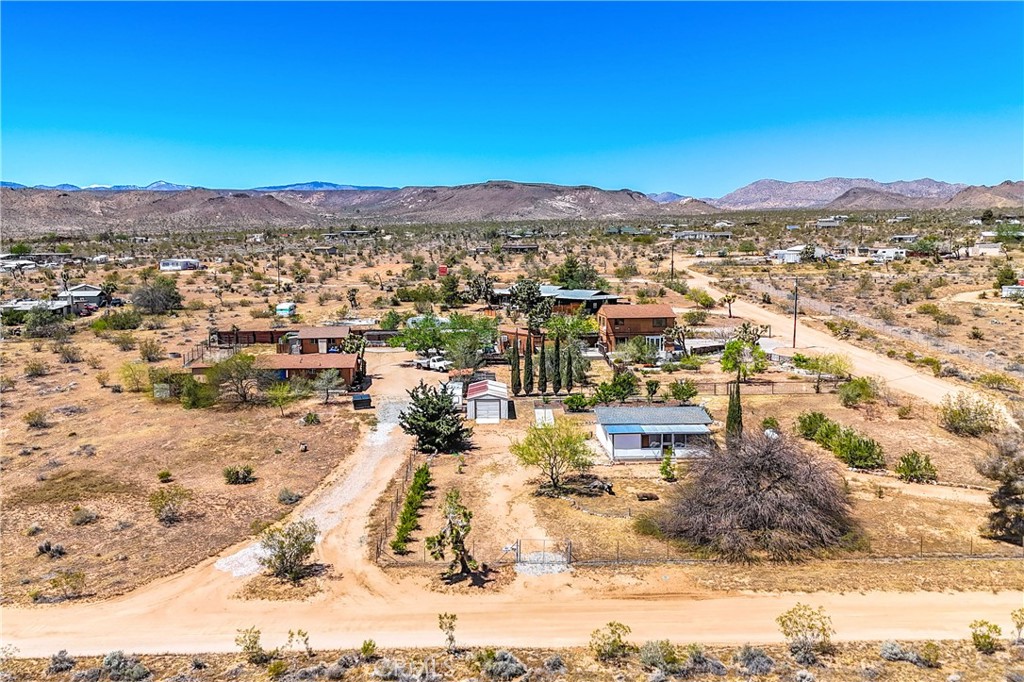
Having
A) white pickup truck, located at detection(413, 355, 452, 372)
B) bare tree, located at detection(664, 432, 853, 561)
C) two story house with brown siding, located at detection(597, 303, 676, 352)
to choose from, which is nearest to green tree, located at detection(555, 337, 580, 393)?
white pickup truck, located at detection(413, 355, 452, 372)

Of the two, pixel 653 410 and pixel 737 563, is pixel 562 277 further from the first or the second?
pixel 737 563

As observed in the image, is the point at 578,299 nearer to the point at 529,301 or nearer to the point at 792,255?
the point at 529,301

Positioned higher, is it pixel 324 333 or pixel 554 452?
pixel 324 333

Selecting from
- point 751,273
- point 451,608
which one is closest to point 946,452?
point 451,608

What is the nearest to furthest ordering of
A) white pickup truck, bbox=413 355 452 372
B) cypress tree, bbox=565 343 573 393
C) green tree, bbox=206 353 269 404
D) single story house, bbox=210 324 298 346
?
green tree, bbox=206 353 269 404 < cypress tree, bbox=565 343 573 393 < white pickup truck, bbox=413 355 452 372 < single story house, bbox=210 324 298 346

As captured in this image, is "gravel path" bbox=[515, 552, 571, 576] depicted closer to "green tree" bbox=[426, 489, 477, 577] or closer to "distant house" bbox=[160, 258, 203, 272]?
"green tree" bbox=[426, 489, 477, 577]

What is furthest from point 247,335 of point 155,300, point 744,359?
point 744,359
